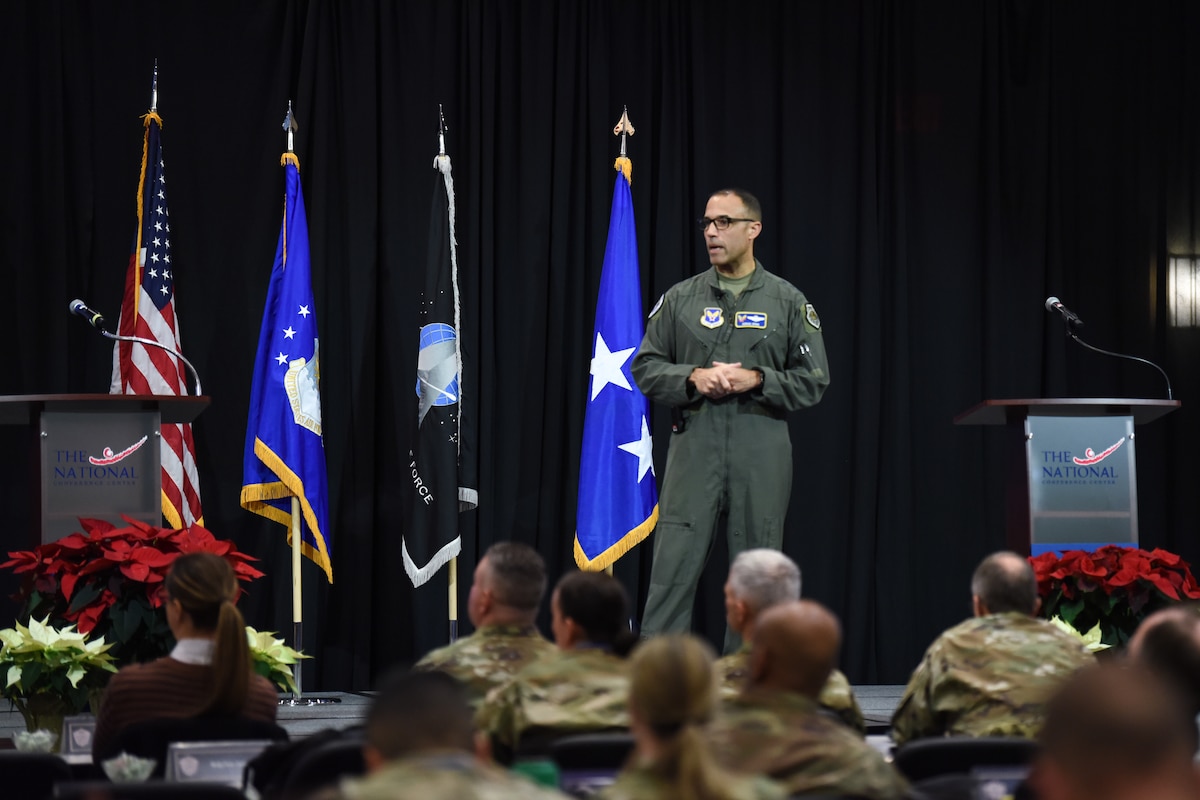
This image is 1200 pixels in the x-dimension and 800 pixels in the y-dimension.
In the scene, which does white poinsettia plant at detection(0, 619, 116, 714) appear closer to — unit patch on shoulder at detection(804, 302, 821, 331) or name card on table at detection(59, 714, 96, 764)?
name card on table at detection(59, 714, 96, 764)

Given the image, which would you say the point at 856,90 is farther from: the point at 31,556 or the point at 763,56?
the point at 31,556

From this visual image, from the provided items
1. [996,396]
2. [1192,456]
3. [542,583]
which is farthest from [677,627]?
[1192,456]

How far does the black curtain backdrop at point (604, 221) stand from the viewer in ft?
24.2

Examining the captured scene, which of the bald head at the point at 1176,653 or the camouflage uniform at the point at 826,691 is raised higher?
the bald head at the point at 1176,653

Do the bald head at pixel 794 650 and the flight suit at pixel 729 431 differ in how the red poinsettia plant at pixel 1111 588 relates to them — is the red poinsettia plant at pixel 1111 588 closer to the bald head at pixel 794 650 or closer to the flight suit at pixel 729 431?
the flight suit at pixel 729 431

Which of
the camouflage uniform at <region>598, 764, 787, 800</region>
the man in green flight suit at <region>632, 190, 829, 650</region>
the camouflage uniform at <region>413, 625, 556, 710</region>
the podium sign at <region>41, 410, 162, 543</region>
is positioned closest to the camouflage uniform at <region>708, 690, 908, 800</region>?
the camouflage uniform at <region>598, 764, 787, 800</region>

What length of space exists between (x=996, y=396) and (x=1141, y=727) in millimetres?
6670

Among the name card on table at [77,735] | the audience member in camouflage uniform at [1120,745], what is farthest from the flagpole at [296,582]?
the audience member in camouflage uniform at [1120,745]

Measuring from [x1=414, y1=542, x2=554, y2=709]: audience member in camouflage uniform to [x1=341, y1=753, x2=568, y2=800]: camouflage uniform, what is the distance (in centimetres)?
161

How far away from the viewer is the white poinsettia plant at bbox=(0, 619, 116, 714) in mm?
4492

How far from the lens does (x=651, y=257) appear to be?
7.85 m

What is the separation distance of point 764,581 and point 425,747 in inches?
73.5

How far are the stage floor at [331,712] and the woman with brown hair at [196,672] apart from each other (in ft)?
6.80

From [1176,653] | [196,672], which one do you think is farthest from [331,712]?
[1176,653]
